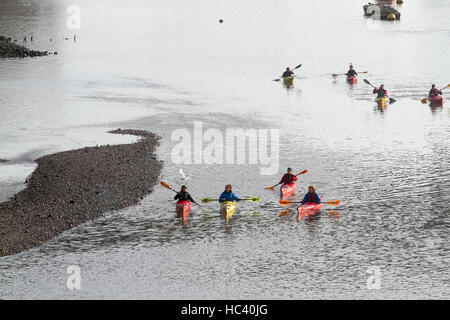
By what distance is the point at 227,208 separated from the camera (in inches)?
1885

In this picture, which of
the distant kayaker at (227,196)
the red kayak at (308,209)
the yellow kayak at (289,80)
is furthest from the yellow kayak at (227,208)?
the yellow kayak at (289,80)

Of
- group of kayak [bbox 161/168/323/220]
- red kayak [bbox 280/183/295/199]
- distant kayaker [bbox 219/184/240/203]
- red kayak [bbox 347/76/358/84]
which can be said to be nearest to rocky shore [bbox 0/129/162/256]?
group of kayak [bbox 161/168/323/220]

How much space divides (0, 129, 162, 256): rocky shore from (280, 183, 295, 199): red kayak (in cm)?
958

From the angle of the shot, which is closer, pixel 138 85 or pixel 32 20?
pixel 138 85

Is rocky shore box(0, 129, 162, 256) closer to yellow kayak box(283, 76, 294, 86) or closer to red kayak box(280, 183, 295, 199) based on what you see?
red kayak box(280, 183, 295, 199)

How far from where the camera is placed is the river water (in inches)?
1565

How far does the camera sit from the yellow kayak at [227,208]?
47.8m

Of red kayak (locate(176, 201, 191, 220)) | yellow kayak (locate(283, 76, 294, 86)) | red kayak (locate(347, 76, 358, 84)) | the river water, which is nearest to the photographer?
the river water

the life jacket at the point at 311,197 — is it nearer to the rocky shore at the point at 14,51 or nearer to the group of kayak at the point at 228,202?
the group of kayak at the point at 228,202

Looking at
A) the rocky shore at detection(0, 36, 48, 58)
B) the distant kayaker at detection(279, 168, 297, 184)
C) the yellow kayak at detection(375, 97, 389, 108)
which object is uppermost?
the rocky shore at detection(0, 36, 48, 58)
